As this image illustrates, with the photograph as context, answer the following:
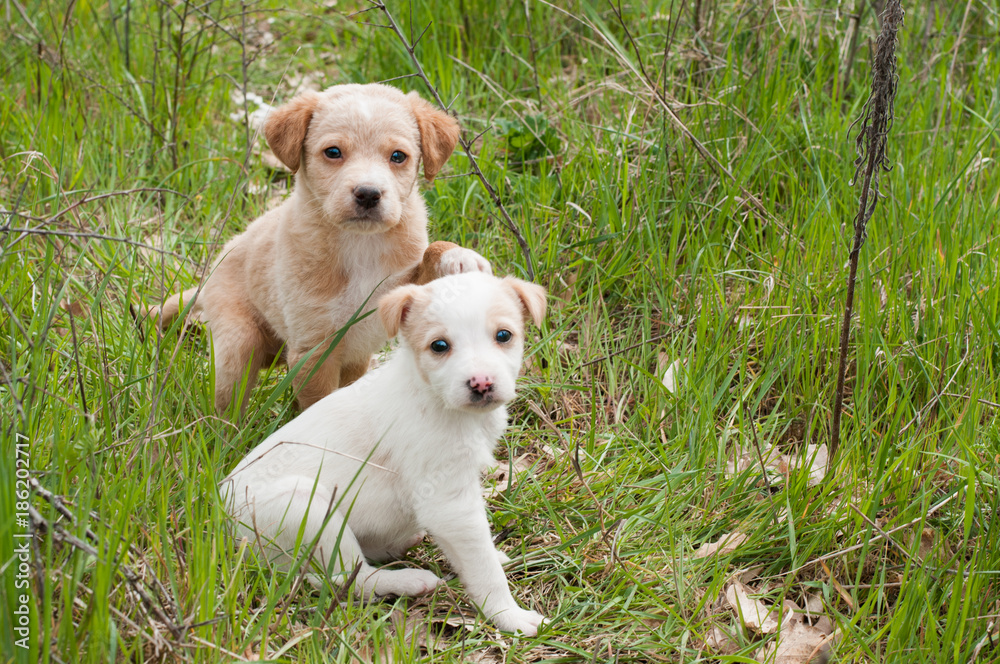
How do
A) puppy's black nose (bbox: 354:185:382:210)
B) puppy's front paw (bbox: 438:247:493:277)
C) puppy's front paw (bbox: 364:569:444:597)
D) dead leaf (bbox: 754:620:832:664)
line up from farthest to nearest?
puppy's front paw (bbox: 438:247:493:277)
puppy's black nose (bbox: 354:185:382:210)
puppy's front paw (bbox: 364:569:444:597)
dead leaf (bbox: 754:620:832:664)

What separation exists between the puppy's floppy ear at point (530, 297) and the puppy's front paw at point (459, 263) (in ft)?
1.32

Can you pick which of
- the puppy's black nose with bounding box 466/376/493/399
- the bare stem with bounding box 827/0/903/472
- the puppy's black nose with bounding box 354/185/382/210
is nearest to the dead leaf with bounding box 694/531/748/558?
the bare stem with bounding box 827/0/903/472

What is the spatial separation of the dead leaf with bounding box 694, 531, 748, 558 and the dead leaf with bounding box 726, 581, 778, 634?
0.39ft

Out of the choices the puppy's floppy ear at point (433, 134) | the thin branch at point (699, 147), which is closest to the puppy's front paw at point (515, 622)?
the puppy's floppy ear at point (433, 134)

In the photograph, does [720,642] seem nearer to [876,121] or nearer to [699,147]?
[876,121]

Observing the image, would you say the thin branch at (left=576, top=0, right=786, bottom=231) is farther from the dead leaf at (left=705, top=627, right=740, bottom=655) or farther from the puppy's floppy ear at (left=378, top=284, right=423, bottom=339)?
the dead leaf at (left=705, top=627, right=740, bottom=655)

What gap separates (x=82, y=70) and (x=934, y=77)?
18.0 ft

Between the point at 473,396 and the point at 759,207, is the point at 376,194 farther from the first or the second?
the point at 759,207

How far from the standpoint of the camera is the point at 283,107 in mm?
3441

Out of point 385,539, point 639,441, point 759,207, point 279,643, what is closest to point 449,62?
point 759,207

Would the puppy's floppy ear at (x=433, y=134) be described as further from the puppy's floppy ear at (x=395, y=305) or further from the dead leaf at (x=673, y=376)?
the dead leaf at (x=673, y=376)

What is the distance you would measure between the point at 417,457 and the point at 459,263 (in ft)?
2.69

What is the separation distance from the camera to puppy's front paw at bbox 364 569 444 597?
2900 millimetres

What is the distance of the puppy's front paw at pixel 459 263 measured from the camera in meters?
3.29
